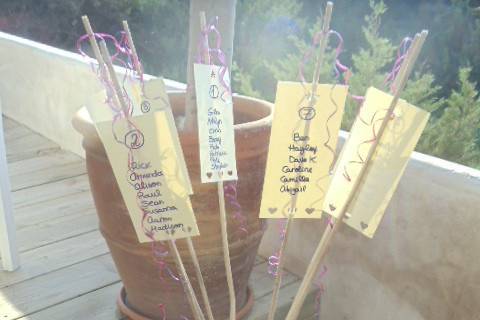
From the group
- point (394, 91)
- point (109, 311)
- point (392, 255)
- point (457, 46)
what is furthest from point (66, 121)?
point (457, 46)

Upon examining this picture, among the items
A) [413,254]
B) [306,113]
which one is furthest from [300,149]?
[413,254]

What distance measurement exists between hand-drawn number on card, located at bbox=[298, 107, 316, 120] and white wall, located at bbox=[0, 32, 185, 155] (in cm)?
148

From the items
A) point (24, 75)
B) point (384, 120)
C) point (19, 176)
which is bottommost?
point (19, 176)

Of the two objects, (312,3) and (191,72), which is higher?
(191,72)

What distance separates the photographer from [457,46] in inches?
136

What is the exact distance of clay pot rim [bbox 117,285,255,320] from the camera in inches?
Answer: 56.2

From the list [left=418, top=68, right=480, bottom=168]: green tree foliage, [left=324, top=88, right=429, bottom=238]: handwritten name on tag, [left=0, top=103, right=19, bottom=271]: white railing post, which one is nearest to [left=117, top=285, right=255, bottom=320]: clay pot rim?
[left=0, top=103, right=19, bottom=271]: white railing post

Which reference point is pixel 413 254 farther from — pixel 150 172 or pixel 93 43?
pixel 93 43

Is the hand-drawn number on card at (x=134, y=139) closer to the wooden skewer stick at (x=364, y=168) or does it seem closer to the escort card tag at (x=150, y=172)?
the escort card tag at (x=150, y=172)

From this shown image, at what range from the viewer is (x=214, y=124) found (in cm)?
96

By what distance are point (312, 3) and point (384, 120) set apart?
132 inches

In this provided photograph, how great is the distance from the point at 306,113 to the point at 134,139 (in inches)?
10.7

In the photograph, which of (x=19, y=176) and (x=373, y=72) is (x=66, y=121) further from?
(x=373, y=72)

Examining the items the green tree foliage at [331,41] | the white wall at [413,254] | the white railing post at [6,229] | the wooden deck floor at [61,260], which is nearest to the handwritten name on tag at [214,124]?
the white wall at [413,254]
